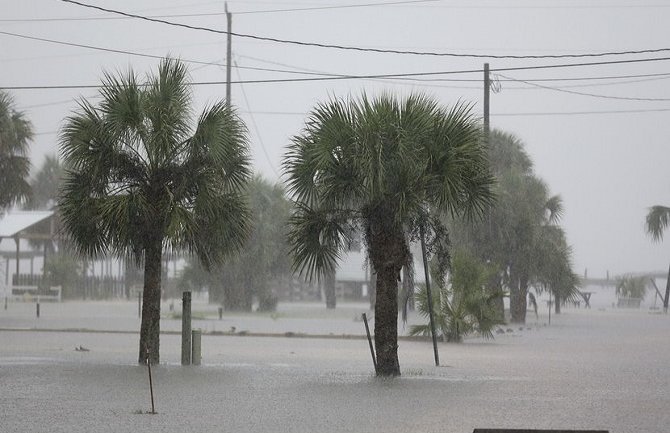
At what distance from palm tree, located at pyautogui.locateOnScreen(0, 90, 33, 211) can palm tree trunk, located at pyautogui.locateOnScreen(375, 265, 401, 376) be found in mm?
24584

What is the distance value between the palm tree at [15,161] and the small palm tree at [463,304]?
1799cm

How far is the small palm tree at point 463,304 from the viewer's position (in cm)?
3547

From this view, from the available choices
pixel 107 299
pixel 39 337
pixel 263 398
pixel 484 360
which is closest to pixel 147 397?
pixel 263 398

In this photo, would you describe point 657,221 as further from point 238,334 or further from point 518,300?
point 238,334

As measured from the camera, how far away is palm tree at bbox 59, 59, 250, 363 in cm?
2534

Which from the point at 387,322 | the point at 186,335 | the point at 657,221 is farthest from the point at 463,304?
the point at 657,221

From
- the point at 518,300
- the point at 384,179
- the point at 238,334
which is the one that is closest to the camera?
the point at 384,179

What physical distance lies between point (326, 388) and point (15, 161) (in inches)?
1100

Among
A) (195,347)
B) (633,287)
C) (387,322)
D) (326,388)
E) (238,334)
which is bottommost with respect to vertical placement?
(326,388)

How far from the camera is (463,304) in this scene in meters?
35.9

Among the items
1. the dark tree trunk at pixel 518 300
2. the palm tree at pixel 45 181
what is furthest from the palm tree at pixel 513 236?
the palm tree at pixel 45 181

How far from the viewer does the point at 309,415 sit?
17641 millimetres

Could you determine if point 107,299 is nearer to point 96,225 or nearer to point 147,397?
point 96,225

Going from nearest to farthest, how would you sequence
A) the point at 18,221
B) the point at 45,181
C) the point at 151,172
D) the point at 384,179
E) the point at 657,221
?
1. the point at 384,179
2. the point at 151,172
3. the point at 657,221
4. the point at 18,221
5. the point at 45,181
